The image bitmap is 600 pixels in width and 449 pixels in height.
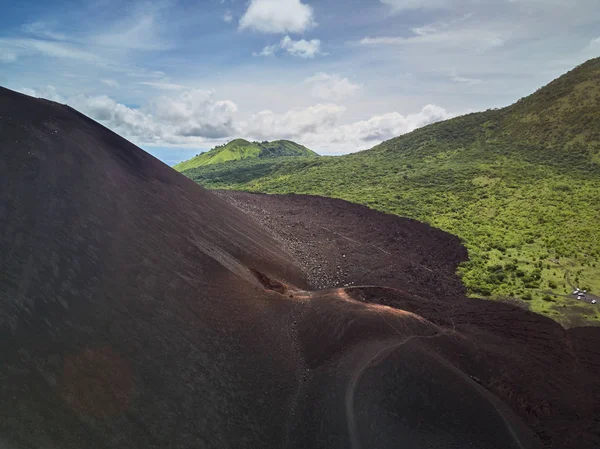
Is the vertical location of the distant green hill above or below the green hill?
above

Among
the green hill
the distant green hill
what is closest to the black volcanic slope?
the green hill

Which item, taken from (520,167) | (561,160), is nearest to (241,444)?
(520,167)

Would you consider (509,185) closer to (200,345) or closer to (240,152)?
(200,345)

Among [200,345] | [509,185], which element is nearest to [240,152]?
[509,185]

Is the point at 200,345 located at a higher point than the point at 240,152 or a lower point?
lower

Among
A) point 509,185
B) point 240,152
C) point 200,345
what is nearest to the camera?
point 200,345

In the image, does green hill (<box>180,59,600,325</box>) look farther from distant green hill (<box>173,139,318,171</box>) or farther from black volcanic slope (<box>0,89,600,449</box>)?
Answer: distant green hill (<box>173,139,318,171</box>)

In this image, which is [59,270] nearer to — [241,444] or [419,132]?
[241,444]
